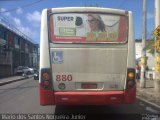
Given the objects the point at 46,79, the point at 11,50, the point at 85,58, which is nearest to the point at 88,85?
the point at 85,58

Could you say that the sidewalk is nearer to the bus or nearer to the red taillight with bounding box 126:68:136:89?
the red taillight with bounding box 126:68:136:89

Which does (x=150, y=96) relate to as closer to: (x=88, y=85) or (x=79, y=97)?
(x=88, y=85)

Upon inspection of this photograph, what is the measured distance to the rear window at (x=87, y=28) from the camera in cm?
1048

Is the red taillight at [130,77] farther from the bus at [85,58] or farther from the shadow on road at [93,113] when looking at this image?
the shadow on road at [93,113]

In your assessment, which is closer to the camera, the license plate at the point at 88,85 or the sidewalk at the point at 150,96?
the license plate at the point at 88,85

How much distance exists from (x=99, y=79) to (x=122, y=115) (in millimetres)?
2024

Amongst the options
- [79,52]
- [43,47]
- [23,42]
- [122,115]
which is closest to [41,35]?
[43,47]

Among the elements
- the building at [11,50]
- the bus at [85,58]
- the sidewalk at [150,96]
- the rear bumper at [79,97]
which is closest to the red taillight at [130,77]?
the bus at [85,58]

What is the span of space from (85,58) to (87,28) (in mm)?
853

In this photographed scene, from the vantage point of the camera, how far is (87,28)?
1058 cm

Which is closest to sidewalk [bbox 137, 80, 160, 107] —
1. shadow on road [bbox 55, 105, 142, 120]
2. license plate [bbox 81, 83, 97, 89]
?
shadow on road [bbox 55, 105, 142, 120]

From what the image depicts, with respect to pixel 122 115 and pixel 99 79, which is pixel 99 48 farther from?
pixel 122 115

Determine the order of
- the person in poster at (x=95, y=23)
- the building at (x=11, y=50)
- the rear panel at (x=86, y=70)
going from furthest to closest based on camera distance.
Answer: the building at (x=11, y=50)
the person in poster at (x=95, y=23)
the rear panel at (x=86, y=70)

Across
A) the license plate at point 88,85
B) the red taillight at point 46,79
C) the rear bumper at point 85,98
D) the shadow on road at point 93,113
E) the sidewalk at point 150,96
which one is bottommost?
the sidewalk at point 150,96
